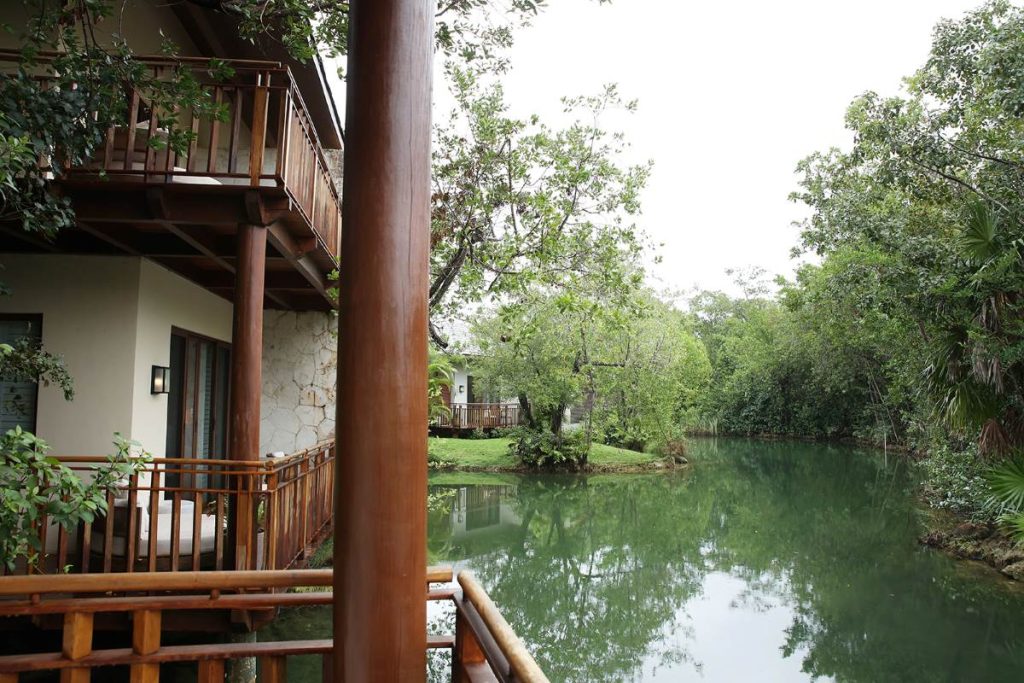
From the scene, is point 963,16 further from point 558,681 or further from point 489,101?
point 558,681

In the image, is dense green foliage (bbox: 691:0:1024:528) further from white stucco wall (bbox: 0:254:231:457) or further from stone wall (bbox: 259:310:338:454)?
white stucco wall (bbox: 0:254:231:457)

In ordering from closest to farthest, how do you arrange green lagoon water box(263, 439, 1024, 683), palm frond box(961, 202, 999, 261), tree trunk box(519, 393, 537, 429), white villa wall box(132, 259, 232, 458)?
white villa wall box(132, 259, 232, 458), palm frond box(961, 202, 999, 261), green lagoon water box(263, 439, 1024, 683), tree trunk box(519, 393, 537, 429)

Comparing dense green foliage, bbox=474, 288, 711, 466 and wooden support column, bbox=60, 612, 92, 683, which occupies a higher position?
dense green foliage, bbox=474, 288, 711, 466

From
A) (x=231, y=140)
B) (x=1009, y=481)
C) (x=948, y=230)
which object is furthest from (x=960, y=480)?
(x=231, y=140)

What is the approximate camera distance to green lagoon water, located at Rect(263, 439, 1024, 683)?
753cm

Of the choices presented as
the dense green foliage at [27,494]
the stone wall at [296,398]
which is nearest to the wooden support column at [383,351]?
the dense green foliage at [27,494]

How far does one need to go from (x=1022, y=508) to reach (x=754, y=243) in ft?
190

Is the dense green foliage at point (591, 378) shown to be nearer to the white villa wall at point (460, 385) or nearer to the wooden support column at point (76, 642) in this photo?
the white villa wall at point (460, 385)

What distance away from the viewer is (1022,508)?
6.65 metres

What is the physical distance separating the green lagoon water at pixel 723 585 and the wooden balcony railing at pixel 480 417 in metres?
5.88

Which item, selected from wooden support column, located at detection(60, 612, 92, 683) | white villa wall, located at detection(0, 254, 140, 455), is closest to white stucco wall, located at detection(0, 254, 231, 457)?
white villa wall, located at detection(0, 254, 140, 455)

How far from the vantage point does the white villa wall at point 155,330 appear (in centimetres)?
592

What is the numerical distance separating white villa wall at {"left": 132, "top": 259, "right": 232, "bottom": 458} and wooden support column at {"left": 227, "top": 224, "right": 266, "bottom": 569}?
173cm

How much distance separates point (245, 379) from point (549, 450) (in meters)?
15.3
